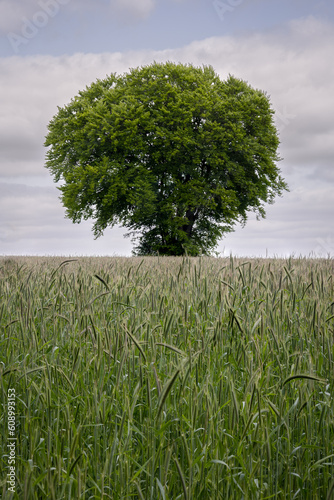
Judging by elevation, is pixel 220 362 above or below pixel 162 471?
above

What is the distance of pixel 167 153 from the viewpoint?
2614 centimetres

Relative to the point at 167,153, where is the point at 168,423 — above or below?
below

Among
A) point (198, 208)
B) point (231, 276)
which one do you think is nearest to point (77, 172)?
point (198, 208)

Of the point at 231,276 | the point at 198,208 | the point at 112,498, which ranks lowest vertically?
the point at 112,498

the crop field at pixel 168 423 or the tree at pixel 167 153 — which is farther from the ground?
the tree at pixel 167 153

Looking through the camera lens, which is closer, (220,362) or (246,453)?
(246,453)

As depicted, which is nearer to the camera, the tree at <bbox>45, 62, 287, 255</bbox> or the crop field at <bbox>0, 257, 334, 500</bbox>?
the crop field at <bbox>0, 257, 334, 500</bbox>

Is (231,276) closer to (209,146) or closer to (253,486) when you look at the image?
(253,486)

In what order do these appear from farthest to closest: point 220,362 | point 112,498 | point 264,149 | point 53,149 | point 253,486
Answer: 1. point 53,149
2. point 264,149
3. point 220,362
4. point 253,486
5. point 112,498

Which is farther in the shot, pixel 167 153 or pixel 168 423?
pixel 167 153

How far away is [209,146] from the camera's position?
26641 mm

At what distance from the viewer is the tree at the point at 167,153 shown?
84.5 feet

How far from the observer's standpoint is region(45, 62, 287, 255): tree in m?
25.8

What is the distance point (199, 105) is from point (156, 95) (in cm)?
283
